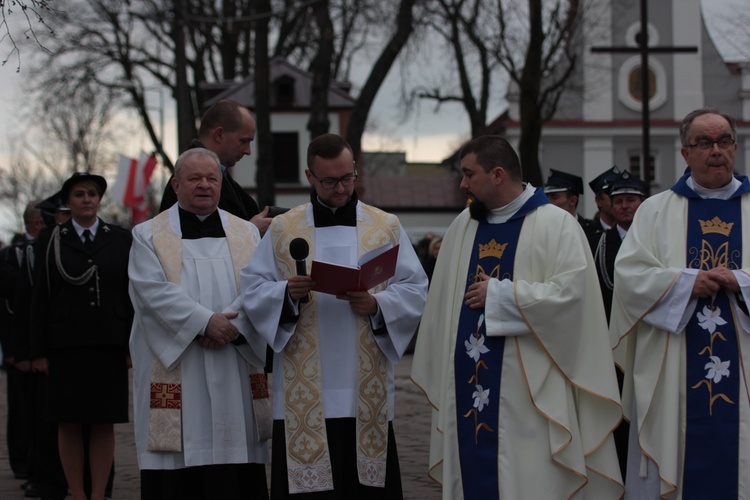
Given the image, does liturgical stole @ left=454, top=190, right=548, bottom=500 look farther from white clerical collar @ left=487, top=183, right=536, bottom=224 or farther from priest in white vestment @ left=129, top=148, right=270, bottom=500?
priest in white vestment @ left=129, top=148, right=270, bottom=500

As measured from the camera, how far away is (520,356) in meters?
5.54

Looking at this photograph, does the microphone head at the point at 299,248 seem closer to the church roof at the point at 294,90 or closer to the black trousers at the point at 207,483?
the black trousers at the point at 207,483

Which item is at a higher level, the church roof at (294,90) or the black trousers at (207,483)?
the church roof at (294,90)

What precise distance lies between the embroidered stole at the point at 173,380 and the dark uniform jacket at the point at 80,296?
5.13 feet

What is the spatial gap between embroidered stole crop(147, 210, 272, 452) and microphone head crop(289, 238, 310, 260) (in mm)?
840

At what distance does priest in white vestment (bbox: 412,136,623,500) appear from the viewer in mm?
5453

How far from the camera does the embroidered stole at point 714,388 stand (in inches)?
217

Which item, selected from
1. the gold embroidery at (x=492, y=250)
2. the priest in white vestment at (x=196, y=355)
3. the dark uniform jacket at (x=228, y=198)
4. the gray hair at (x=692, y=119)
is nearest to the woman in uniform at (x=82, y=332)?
the dark uniform jacket at (x=228, y=198)

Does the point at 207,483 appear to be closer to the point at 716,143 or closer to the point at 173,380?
the point at 173,380

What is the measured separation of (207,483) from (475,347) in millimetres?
1581

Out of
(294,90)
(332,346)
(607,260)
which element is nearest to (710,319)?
(607,260)

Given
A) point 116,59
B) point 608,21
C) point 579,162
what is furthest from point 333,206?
point 579,162

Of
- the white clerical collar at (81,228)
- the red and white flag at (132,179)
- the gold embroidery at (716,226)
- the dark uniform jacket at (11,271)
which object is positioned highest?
the red and white flag at (132,179)

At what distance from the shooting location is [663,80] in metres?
45.9
